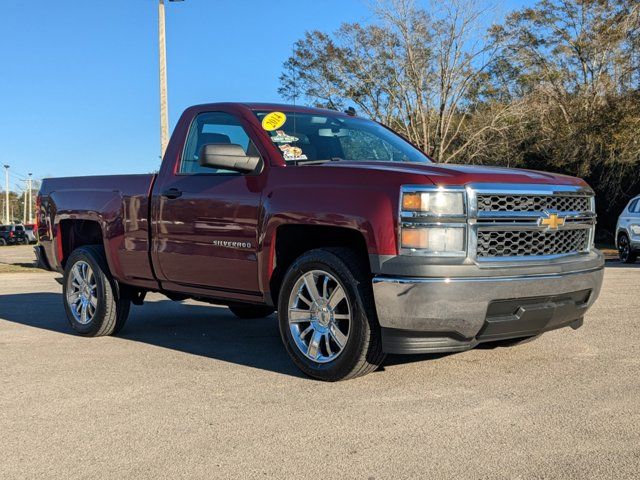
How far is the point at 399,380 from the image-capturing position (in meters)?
4.78

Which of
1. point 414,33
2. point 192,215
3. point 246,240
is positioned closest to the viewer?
point 246,240

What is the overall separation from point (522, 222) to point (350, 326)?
1280 millimetres

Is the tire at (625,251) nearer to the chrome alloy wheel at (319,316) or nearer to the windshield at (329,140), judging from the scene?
the windshield at (329,140)

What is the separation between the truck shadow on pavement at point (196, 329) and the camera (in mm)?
5588

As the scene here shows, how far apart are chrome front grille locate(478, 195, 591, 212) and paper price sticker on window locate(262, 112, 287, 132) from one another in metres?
1.89

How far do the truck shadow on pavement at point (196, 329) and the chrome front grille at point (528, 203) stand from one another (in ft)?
4.92

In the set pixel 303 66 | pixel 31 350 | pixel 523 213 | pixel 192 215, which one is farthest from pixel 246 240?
pixel 303 66

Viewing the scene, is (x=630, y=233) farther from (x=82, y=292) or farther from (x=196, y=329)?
(x=82, y=292)

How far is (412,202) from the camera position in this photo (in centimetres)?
426

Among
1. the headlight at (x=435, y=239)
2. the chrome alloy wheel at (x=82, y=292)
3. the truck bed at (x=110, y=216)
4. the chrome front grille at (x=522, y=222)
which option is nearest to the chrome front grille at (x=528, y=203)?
the chrome front grille at (x=522, y=222)

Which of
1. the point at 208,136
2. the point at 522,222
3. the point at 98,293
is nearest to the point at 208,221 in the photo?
the point at 208,136

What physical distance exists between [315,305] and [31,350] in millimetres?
2839

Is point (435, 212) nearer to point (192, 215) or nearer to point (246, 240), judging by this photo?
point (246, 240)

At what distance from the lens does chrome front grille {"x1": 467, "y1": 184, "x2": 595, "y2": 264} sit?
14.2 ft
